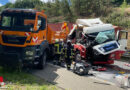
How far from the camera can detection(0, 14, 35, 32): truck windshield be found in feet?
22.4

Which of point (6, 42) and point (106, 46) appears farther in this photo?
point (106, 46)

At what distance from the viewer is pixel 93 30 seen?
9484 millimetres

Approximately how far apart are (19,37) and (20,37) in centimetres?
4

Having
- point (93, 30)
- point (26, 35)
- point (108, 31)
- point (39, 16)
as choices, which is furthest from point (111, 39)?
point (26, 35)

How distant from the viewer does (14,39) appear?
6.67 meters

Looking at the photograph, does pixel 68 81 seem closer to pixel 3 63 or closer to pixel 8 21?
pixel 3 63

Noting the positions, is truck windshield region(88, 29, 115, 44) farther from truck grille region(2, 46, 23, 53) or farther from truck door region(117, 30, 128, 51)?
truck grille region(2, 46, 23, 53)

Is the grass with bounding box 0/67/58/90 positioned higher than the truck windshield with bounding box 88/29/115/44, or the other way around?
the truck windshield with bounding box 88/29/115/44

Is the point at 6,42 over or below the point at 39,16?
below

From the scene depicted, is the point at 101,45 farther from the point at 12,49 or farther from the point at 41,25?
the point at 12,49

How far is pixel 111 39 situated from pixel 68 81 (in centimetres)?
367

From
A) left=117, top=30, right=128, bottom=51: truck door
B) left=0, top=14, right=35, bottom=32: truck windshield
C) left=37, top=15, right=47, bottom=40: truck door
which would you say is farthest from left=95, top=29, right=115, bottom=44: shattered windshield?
left=0, top=14, right=35, bottom=32: truck windshield

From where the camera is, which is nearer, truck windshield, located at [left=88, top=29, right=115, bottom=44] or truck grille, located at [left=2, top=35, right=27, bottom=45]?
truck grille, located at [left=2, top=35, right=27, bottom=45]

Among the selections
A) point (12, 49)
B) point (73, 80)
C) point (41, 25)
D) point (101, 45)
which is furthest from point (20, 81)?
point (101, 45)
